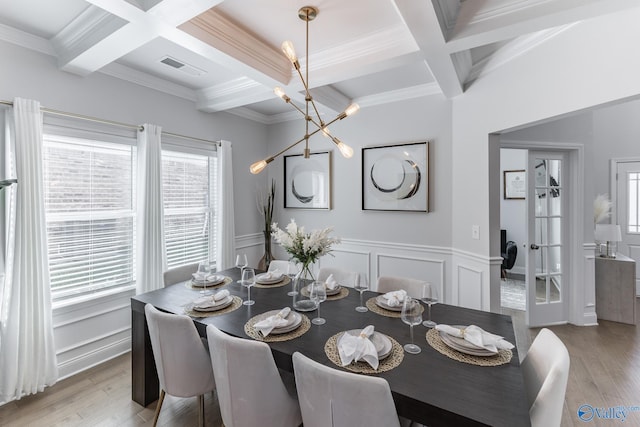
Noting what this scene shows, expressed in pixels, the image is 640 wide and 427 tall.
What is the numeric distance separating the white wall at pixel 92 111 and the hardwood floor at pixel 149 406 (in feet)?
0.60

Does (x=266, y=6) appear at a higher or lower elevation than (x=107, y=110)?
higher

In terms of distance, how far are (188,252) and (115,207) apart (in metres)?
0.93

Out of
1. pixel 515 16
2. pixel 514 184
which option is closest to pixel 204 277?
pixel 515 16

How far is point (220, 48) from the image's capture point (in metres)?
2.04

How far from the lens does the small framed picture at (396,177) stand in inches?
128

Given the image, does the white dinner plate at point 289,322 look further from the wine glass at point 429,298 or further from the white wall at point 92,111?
the white wall at point 92,111

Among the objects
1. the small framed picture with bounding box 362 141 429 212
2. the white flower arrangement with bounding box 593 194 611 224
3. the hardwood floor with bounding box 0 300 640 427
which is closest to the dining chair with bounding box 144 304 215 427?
the hardwood floor with bounding box 0 300 640 427

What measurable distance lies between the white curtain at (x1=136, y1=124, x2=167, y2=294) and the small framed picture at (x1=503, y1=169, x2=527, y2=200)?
5.96 meters

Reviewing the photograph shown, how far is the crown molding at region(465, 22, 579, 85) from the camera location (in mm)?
2059

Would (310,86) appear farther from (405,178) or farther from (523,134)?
(523,134)

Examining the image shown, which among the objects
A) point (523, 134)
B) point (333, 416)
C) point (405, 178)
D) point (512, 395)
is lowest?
point (333, 416)

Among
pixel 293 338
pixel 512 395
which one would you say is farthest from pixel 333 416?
pixel 512 395

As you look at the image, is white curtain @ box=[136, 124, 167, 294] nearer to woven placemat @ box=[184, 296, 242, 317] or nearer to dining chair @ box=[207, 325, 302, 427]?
woven placemat @ box=[184, 296, 242, 317]

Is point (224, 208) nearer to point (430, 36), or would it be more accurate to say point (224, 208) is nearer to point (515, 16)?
point (430, 36)
